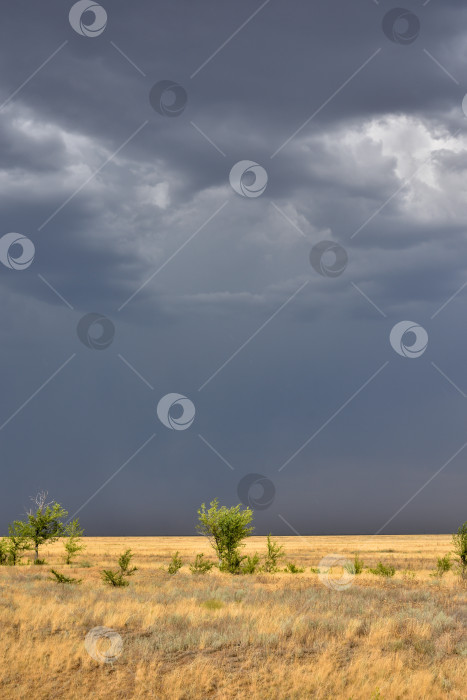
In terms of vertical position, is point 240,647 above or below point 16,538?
below

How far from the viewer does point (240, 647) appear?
1276cm

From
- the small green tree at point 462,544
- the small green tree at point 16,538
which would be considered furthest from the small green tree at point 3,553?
the small green tree at point 462,544

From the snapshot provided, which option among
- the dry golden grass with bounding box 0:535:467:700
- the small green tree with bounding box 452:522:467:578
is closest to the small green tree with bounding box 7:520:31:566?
the dry golden grass with bounding box 0:535:467:700

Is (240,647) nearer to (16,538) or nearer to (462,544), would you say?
(462,544)

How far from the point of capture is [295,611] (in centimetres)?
1652

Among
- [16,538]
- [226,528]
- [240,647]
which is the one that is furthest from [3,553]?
[240,647]

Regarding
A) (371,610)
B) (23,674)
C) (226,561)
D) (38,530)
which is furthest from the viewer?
(38,530)

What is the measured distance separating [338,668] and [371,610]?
551 cm

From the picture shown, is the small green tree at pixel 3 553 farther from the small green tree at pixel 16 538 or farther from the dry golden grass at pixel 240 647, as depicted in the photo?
the dry golden grass at pixel 240 647

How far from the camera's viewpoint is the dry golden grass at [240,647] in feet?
35.1

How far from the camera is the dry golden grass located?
421 inches

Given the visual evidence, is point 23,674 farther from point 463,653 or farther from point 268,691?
point 463,653

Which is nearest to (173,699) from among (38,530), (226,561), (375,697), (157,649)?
(157,649)

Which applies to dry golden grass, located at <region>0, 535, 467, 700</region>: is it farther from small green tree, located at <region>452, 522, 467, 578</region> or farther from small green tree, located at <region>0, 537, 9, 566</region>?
small green tree, located at <region>0, 537, 9, 566</region>
